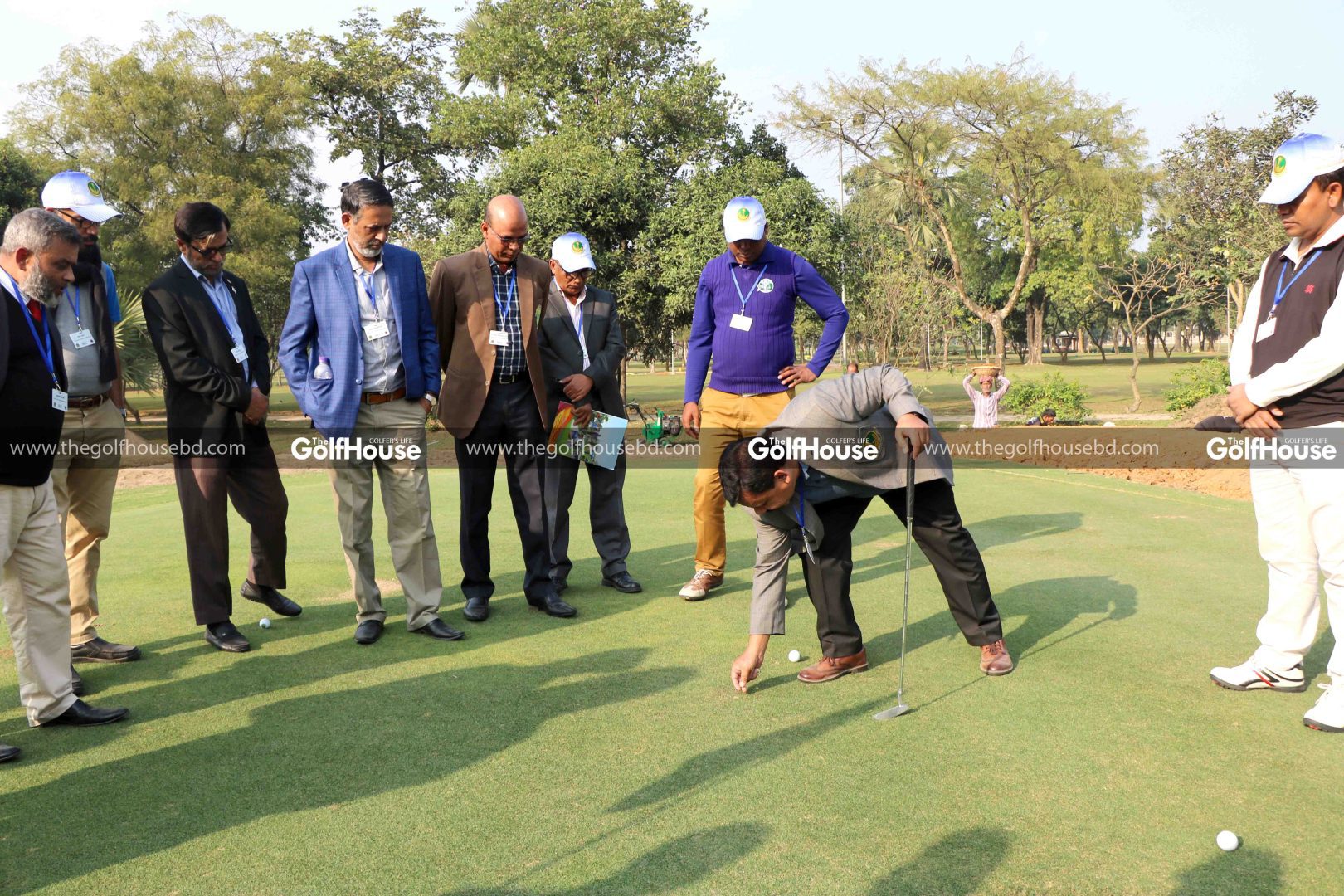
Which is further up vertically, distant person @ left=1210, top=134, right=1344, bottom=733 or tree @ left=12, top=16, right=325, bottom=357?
tree @ left=12, top=16, right=325, bottom=357

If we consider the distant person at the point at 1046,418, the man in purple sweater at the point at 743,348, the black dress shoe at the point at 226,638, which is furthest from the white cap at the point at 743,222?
the distant person at the point at 1046,418

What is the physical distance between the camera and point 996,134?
2342 cm

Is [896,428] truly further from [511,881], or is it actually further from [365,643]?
[365,643]

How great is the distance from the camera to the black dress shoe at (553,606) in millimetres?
5367

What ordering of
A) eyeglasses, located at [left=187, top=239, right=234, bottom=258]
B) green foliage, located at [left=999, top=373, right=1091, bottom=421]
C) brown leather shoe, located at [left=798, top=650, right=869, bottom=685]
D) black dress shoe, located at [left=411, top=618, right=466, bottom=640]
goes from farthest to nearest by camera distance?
green foliage, located at [left=999, top=373, right=1091, bottom=421], black dress shoe, located at [left=411, top=618, right=466, bottom=640], eyeglasses, located at [left=187, top=239, right=234, bottom=258], brown leather shoe, located at [left=798, top=650, right=869, bottom=685]

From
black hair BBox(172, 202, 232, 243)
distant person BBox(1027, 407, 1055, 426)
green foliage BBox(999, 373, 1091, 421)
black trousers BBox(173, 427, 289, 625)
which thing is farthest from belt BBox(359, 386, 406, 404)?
green foliage BBox(999, 373, 1091, 421)

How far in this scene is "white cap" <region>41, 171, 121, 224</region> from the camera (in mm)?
4465

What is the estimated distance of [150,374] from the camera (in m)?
16.2

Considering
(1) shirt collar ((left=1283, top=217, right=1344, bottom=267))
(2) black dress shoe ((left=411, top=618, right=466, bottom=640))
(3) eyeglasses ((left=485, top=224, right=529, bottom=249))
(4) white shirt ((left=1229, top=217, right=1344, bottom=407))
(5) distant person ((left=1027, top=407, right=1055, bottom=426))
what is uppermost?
(3) eyeglasses ((left=485, top=224, right=529, bottom=249))

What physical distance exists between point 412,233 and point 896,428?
29.1m

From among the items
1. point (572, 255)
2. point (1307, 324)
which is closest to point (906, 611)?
point (1307, 324)

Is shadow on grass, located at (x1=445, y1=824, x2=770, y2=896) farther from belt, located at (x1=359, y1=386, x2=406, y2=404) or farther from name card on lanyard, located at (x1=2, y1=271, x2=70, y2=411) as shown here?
belt, located at (x1=359, y1=386, x2=406, y2=404)

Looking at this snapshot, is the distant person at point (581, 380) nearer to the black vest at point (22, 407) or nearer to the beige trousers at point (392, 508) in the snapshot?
the beige trousers at point (392, 508)

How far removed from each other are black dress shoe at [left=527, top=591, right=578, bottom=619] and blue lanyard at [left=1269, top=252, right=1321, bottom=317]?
141 inches
